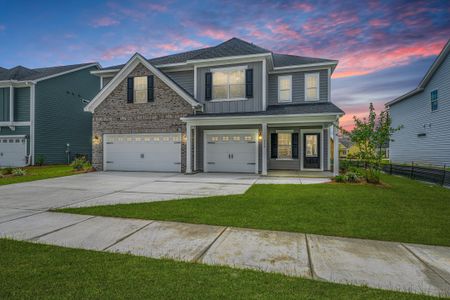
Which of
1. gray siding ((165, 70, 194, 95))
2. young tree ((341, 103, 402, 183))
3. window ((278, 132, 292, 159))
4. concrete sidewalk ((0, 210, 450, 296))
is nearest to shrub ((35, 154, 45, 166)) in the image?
gray siding ((165, 70, 194, 95))

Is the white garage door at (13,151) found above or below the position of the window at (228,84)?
below

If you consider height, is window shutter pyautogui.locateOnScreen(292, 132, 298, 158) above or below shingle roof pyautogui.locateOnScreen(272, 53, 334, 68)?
below

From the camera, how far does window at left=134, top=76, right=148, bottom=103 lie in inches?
540

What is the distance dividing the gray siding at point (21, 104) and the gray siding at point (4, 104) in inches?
23.1

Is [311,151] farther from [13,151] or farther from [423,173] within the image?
[13,151]

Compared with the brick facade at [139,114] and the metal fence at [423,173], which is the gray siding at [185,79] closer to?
the brick facade at [139,114]

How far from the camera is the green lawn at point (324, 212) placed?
428 cm

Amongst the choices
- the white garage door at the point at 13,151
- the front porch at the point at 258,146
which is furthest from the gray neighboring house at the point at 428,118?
the white garage door at the point at 13,151

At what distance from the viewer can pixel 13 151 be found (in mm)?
16766

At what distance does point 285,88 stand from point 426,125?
1124 centimetres

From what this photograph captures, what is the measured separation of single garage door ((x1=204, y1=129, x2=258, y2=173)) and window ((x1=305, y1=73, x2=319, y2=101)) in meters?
4.31

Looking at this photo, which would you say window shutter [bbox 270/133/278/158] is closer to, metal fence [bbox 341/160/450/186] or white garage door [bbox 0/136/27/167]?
metal fence [bbox 341/160/450/186]

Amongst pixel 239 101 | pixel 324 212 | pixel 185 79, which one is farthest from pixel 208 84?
pixel 324 212

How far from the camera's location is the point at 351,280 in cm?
263
